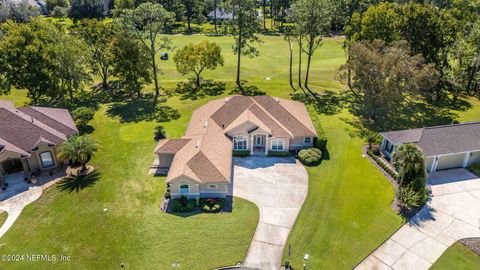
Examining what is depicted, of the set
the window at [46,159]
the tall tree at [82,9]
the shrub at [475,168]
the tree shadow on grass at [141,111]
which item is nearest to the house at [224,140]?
the tree shadow on grass at [141,111]

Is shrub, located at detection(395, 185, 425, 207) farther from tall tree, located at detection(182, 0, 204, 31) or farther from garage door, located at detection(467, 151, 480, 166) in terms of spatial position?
tall tree, located at detection(182, 0, 204, 31)

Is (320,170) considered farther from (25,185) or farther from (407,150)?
(25,185)

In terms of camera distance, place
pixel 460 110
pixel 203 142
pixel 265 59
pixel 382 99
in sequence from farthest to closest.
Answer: pixel 265 59 < pixel 460 110 < pixel 382 99 < pixel 203 142

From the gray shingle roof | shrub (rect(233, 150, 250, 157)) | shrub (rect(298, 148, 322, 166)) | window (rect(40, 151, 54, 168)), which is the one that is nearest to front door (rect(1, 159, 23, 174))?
window (rect(40, 151, 54, 168))

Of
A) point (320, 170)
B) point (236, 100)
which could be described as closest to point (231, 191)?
→ point (320, 170)

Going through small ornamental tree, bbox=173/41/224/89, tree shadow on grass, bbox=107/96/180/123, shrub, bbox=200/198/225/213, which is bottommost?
shrub, bbox=200/198/225/213

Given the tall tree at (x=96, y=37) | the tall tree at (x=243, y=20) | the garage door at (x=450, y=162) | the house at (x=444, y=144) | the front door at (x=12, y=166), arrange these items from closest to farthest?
the front door at (x=12, y=166), the house at (x=444, y=144), the garage door at (x=450, y=162), the tall tree at (x=96, y=37), the tall tree at (x=243, y=20)

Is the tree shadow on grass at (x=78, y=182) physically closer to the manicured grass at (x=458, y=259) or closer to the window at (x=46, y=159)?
the window at (x=46, y=159)
